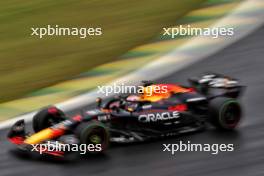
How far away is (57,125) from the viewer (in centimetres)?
973

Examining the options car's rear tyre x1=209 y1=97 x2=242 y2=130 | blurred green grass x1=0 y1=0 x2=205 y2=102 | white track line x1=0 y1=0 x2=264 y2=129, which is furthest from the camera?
blurred green grass x1=0 y1=0 x2=205 y2=102

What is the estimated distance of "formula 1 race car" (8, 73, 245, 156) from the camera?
964cm

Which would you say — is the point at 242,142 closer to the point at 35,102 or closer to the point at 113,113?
the point at 113,113

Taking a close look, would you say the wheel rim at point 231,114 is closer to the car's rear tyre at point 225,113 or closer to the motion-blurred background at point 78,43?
the car's rear tyre at point 225,113

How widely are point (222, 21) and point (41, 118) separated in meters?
5.53

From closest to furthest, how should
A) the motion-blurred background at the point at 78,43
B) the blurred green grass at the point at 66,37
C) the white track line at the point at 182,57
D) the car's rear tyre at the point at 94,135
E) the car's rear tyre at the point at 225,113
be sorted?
the car's rear tyre at the point at 94,135 → the car's rear tyre at the point at 225,113 → the white track line at the point at 182,57 → the motion-blurred background at the point at 78,43 → the blurred green grass at the point at 66,37

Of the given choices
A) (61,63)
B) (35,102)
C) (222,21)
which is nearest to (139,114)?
(35,102)

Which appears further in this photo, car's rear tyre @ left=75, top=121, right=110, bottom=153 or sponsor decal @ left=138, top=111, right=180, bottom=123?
sponsor decal @ left=138, top=111, right=180, bottom=123

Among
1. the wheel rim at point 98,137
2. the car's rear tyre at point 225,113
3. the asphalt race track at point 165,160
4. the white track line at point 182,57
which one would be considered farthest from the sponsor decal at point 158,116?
the white track line at point 182,57

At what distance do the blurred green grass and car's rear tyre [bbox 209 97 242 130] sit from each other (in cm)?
367

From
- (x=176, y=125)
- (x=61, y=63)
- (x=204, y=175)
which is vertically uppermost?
(x=61, y=63)

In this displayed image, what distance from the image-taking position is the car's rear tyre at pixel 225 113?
Answer: 10.1 m

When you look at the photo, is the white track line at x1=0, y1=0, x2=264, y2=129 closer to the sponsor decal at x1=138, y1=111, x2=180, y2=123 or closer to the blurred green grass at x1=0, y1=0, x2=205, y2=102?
the blurred green grass at x1=0, y1=0, x2=205, y2=102

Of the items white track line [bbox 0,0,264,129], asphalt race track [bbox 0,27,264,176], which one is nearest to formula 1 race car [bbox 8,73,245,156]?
asphalt race track [bbox 0,27,264,176]
